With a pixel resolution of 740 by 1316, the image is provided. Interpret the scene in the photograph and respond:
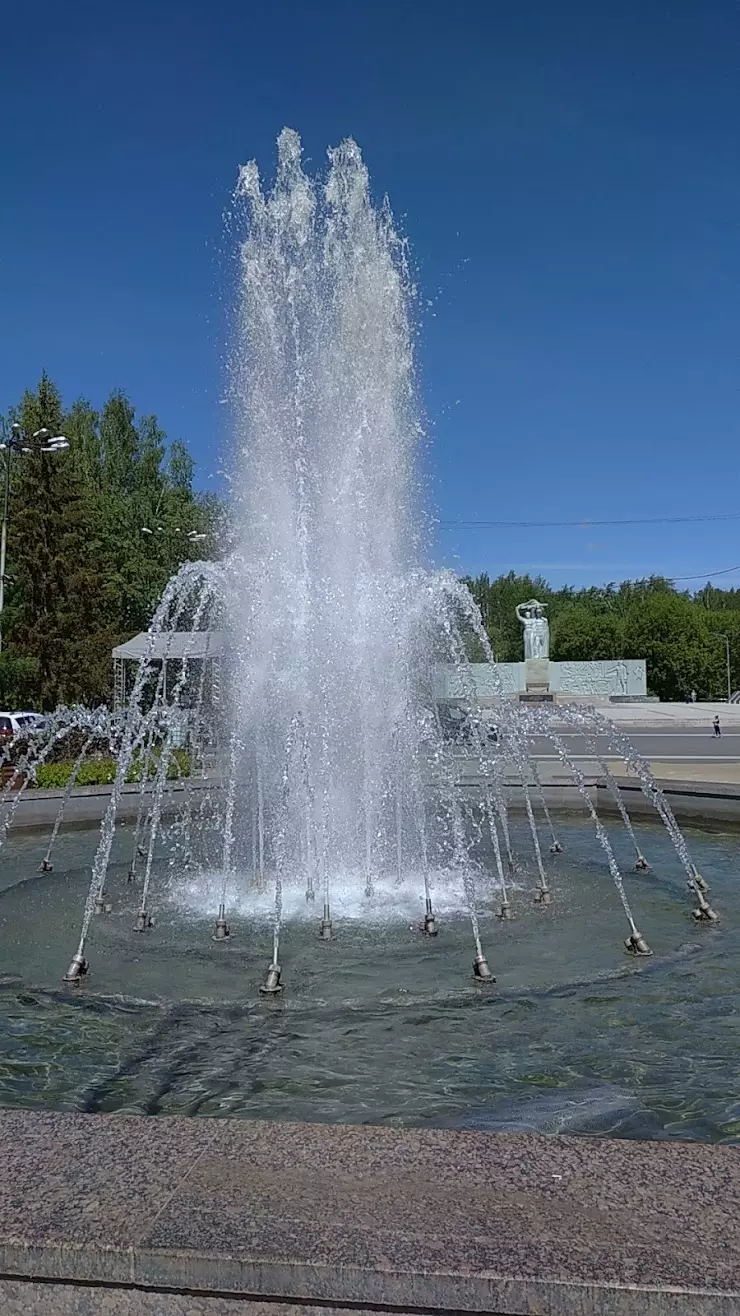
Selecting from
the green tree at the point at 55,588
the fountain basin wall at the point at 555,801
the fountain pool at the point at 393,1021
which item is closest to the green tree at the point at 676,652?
the green tree at the point at 55,588

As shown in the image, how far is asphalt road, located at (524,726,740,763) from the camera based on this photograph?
2198cm

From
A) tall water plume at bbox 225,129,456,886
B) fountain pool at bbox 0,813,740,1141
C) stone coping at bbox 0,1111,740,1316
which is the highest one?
tall water plume at bbox 225,129,456,886

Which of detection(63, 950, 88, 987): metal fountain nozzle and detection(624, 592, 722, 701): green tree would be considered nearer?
detection(63, 950, 88, 987): metal fountain nozzle

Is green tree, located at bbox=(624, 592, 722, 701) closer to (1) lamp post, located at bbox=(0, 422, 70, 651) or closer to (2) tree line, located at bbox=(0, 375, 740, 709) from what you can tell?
(2) tree line, located at bbox=(0, 375, 740, 709)

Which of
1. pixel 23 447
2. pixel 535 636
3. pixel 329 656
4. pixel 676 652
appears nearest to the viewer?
pixel 329 656

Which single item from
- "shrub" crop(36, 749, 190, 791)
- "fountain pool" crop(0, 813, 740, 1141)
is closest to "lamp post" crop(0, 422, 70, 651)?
"shrub" crop(36, 749, 190, 791)

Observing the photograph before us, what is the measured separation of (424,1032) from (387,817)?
13.1ft

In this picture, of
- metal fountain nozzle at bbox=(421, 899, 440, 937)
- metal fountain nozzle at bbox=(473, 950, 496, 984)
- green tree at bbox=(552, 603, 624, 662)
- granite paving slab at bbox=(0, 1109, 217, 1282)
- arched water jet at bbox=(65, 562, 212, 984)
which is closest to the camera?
granite paving slab at bbox=(0, 1109, 217, 1282)

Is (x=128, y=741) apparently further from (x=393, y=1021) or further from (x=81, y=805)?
(x=393, y=1021)

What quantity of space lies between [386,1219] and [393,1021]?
2979 mm

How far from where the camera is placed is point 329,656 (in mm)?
8852

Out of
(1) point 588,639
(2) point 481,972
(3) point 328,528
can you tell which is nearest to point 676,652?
(1) point 588,639

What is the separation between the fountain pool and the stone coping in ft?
4.73

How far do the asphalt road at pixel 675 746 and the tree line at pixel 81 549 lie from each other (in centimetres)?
1050
